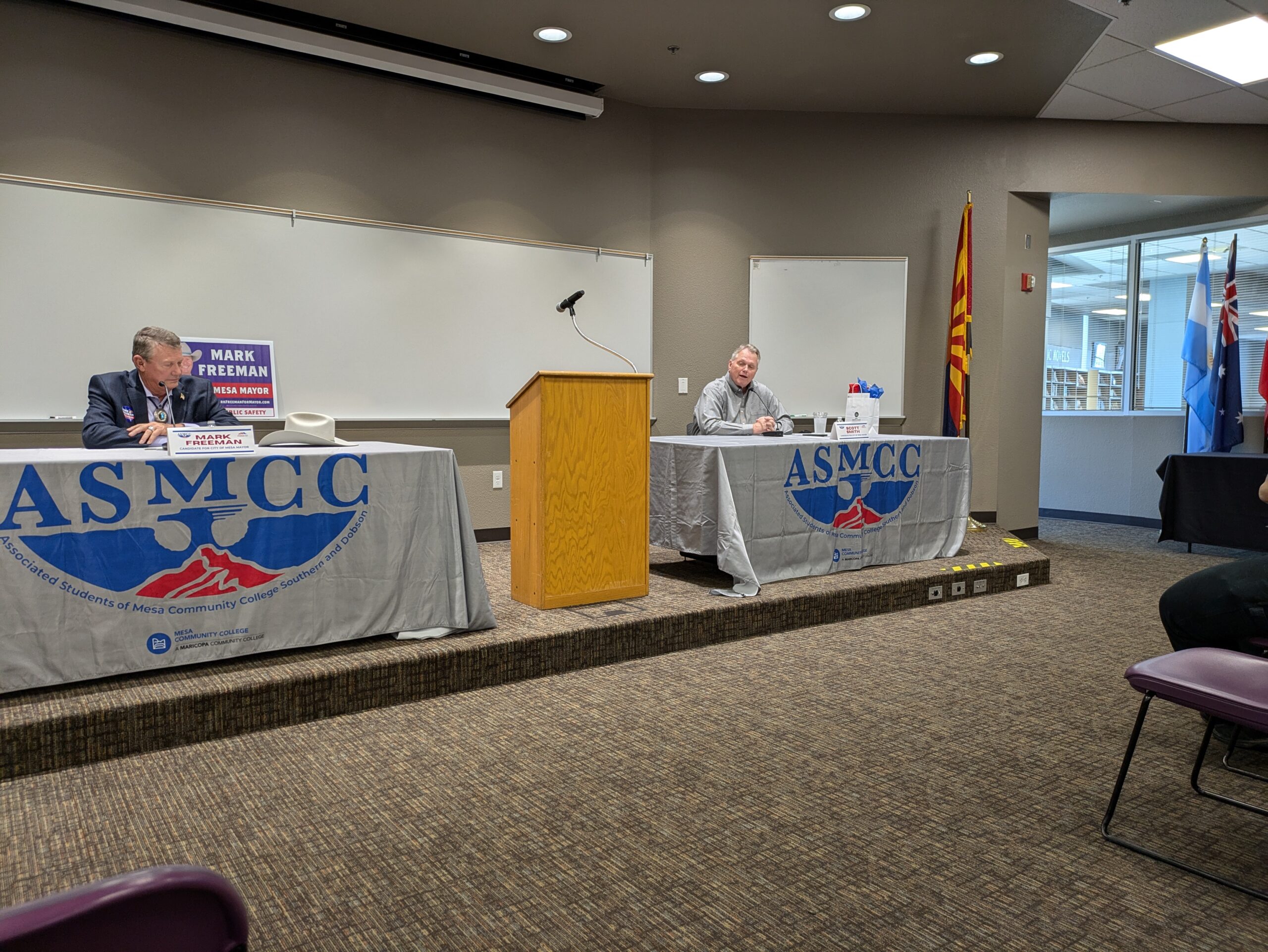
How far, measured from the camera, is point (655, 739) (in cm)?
247

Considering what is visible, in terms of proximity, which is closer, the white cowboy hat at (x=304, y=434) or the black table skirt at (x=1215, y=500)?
the white cowboy hat at (x=304, y=434)

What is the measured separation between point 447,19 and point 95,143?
193 cm

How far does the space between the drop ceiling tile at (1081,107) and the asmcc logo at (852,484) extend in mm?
3135

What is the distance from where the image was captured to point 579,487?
10.8 ft

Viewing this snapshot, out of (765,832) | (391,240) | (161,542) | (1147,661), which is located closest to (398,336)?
(391,240)

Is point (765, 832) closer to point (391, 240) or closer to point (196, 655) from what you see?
point (196, 655)

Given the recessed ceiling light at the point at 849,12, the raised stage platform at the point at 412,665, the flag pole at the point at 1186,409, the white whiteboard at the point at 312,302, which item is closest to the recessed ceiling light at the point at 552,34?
the white whiteboard at the point at 312,302

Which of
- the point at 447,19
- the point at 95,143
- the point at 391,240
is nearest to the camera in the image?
the point at 95,143

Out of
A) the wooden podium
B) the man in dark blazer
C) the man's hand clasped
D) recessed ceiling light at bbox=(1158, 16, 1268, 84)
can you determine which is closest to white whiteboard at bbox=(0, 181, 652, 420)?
the man in dark blazer

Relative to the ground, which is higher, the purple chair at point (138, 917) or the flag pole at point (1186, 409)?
the flag pole at point (1186, 409)

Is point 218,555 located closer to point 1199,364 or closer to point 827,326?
point 827,326

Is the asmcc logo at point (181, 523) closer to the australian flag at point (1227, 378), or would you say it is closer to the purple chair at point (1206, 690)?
the purple chair at point (1206, 690)

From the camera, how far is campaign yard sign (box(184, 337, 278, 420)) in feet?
14.7

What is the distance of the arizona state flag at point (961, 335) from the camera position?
6035mm
